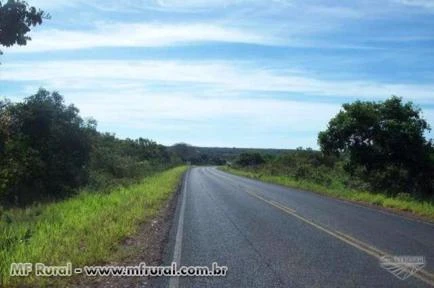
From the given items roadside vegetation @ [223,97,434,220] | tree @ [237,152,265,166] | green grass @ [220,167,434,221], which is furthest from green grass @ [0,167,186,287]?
tree @ [237,152,265,166]

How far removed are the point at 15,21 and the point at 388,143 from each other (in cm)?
2215

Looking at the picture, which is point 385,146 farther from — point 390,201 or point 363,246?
point 363,246

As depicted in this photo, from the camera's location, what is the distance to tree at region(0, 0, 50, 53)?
13.8 metres

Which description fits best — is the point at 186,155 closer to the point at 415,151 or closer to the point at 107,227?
the point at 415,151

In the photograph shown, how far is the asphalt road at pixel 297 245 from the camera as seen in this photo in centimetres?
911

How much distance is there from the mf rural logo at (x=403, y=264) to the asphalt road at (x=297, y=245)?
145 mm

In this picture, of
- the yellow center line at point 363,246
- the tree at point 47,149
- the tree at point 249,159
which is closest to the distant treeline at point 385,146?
the yellow center line at point 363,246

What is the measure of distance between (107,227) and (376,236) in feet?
20.4

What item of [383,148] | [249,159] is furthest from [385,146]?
[249,159]

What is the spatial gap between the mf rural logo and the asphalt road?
15 centimetres

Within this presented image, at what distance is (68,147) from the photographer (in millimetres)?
40969

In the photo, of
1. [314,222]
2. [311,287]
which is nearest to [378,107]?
[314,222]

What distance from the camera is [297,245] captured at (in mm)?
12539

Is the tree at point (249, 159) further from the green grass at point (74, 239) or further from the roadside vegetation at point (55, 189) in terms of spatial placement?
the green grass at point (74, 239)
